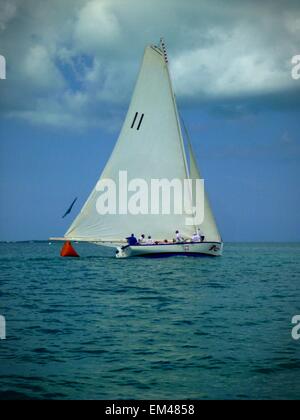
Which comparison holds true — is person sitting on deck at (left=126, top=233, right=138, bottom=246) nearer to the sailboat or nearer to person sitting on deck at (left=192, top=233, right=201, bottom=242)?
the sailboat

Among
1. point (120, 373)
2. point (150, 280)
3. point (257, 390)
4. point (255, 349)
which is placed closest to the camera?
point (257, 390)

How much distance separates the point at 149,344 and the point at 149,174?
1481 inches

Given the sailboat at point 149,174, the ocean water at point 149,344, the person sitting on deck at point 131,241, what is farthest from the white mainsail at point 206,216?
the ocean water at point 149,344

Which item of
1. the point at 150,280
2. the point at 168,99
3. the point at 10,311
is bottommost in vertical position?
the point at 10,311

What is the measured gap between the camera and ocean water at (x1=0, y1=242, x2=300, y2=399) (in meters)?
10.7

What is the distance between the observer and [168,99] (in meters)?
50.6

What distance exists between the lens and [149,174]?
169 feet

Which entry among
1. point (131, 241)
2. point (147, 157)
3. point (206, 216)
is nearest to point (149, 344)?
point (131, 241)

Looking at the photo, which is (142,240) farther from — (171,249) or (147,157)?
(147,157)

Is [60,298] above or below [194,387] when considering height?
above

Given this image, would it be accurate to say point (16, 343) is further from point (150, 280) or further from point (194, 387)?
point (150, 280)

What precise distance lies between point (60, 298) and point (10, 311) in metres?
4.32

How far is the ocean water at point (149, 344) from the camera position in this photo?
1067 cm

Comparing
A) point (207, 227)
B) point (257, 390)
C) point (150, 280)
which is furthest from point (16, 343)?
point (207, 227)
